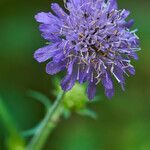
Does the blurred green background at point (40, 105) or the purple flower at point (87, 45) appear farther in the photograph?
the blurred green background at point (40, 105)

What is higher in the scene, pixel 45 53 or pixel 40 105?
pixel 45 53

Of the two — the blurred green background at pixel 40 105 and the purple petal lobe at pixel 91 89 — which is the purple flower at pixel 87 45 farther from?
the blurred green background at pixel 40 105

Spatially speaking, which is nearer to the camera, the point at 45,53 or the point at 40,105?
the point at 45,53

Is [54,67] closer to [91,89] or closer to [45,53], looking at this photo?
[45,53]

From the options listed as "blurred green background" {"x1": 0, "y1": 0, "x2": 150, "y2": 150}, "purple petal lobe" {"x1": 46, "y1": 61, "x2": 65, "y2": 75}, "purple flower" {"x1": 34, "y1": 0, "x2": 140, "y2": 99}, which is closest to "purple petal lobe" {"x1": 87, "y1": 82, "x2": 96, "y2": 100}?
"purple flower" {"x1": 34, "y1": 0, "x2": 140, "y2": 99}

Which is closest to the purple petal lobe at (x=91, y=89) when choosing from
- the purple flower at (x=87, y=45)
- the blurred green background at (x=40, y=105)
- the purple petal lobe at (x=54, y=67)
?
the purple flower at (x=87, y=45)

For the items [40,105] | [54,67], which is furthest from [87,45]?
[40,105]
